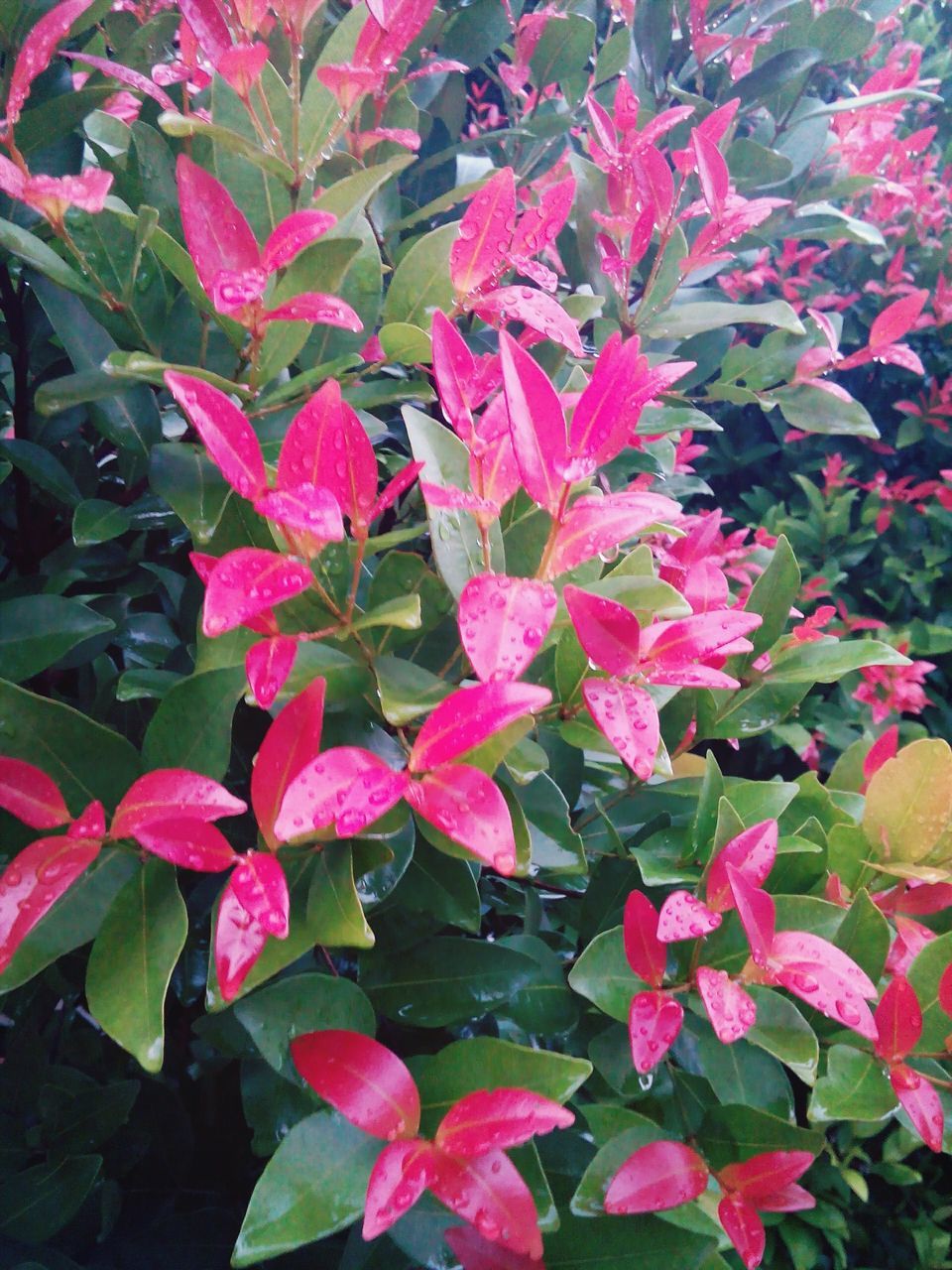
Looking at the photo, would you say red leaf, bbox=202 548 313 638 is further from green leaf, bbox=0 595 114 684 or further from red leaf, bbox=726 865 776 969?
red leaf, bbox=726 865 776 969

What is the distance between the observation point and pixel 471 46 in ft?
3.45

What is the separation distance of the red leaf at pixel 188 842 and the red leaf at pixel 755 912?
0.30m

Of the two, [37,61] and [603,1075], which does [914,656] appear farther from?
[37,61]

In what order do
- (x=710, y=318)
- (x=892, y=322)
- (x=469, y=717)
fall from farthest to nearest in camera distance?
(x=892, y=322) < (x=710, y=318) < (x=469, y=717)

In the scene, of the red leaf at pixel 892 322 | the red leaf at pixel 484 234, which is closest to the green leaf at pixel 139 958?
the red leaf at pixel 484 234

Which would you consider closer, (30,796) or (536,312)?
(30,796)

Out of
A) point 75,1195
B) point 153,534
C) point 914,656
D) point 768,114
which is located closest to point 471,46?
point 768,114

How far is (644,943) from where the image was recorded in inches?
23.3

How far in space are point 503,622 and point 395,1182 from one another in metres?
0.30

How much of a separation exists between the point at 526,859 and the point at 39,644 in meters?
0.38

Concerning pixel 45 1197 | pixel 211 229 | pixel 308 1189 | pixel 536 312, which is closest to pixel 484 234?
pixel 536 312

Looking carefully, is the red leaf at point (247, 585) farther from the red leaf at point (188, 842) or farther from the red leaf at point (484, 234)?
the red leaf at point (484, 234)

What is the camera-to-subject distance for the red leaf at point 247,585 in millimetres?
448

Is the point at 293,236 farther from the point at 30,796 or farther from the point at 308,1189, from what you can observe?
the point at 308,1189
